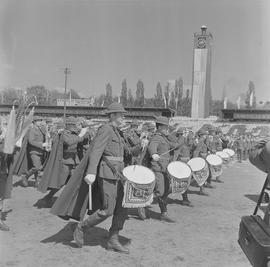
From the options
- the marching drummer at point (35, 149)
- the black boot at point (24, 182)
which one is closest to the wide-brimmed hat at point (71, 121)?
the marching drummer at point (35, 149)

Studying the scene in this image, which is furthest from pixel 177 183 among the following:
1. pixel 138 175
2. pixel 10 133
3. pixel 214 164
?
pixel 214 164

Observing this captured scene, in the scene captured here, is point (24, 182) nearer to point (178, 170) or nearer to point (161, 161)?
point (161, 161)

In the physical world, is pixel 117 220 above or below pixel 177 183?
below

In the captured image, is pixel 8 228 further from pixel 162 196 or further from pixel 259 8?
pixel 259 8

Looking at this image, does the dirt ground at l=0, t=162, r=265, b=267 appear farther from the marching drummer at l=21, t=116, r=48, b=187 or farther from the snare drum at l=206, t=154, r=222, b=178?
the snare drum at l=206, t=154, r=222, b=178

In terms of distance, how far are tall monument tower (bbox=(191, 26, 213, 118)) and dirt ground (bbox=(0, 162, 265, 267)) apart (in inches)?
2018

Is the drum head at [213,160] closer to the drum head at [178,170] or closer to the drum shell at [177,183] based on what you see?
the drum head at [178,170]

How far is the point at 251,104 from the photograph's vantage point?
230 feet

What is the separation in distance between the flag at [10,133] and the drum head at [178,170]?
99.1 inches

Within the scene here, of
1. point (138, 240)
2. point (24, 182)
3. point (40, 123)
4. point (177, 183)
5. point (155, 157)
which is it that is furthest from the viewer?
point (40, 123)

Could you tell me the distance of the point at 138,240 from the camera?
16.9 ft

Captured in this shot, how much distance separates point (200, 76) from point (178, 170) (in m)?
52.7

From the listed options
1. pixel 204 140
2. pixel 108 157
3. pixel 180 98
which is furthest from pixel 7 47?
pixel 180 98

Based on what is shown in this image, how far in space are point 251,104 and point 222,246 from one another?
6779 centimetres
